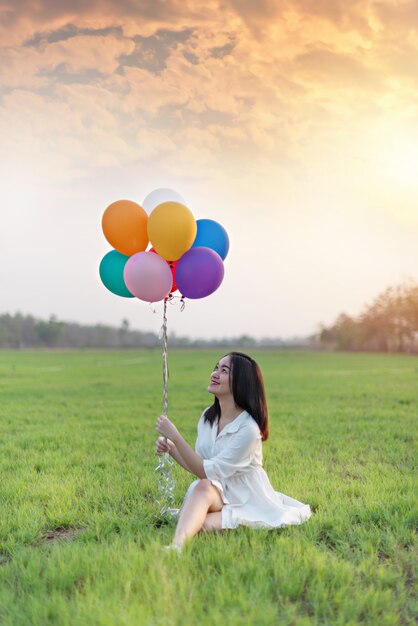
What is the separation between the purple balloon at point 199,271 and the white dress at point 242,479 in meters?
1.03

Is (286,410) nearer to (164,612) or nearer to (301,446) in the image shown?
(301,446)

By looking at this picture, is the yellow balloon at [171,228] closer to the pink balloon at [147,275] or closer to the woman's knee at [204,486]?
the pink balloon at [147,275]

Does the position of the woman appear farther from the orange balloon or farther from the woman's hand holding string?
the orange balloon

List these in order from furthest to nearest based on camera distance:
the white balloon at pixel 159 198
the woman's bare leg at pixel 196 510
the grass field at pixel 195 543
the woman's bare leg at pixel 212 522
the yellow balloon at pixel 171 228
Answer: the white balloon at pixel 159 198 < the yellow balloon at pixel 171 228 < the woman's bare leg at pixel 212 522 < the woman's bare leg at pixel 196 510 < the grass field at pixel 195 543

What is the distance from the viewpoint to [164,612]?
2.90 metres

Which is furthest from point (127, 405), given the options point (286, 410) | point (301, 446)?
point (301, 446)

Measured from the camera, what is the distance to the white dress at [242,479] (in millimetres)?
4125

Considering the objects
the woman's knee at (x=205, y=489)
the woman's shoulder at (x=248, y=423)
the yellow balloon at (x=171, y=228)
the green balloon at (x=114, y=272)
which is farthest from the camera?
the green balloon at (x=114, y=272)

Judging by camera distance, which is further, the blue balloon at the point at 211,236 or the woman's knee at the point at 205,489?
the blue balloon at the point at 211,236

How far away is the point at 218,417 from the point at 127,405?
27.6 feet

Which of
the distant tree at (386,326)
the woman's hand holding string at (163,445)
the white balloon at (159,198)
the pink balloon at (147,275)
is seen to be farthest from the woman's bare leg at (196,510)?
the distant tree at (386,326)

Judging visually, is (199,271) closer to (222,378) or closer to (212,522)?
(222,378)

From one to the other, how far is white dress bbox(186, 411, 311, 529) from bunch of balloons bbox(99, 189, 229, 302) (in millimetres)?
1094

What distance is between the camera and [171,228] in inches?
171
